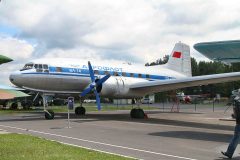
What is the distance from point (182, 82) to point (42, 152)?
1330 cm

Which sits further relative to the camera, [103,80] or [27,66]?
[103,80]

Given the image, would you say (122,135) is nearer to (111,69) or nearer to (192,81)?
(192,81)

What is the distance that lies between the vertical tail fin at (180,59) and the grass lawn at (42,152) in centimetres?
2065

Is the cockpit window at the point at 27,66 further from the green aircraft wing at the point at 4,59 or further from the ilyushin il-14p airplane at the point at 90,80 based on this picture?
the green aircraft wing at the point at 4,59

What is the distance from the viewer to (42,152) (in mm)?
9492

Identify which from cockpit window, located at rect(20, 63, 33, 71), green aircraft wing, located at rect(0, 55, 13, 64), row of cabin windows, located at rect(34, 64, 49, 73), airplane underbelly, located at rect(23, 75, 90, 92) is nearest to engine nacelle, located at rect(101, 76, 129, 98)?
airplane underbelly, located at rect(23, 75, 90, 92)

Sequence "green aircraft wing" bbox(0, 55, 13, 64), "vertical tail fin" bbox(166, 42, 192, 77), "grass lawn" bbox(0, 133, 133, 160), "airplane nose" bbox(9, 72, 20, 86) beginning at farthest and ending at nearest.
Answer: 1. "vertical tail fin" bbox(166, 42, 192, 77)
2. "airplane nose" bbox(9, 72, 20, 86)
3. "grass lawn" bbox(0, 133, 133, 160)
4. "green aircraft wing" bbox(0, 55, 13, 64)

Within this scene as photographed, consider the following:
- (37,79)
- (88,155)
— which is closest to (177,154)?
(88,155)

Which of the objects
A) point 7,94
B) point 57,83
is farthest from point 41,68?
point 7,94

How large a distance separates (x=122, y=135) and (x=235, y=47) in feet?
18.6

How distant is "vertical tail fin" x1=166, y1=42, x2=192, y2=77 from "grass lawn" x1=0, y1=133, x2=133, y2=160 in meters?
20.7

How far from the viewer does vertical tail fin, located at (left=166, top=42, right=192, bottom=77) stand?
1205 inches

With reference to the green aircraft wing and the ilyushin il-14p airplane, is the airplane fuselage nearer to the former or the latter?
the ilyushin il-14p airplane

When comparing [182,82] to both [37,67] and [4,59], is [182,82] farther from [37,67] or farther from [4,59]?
[4,59]
